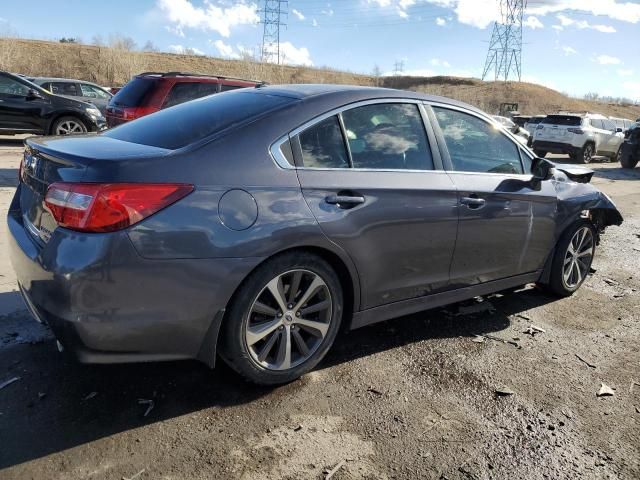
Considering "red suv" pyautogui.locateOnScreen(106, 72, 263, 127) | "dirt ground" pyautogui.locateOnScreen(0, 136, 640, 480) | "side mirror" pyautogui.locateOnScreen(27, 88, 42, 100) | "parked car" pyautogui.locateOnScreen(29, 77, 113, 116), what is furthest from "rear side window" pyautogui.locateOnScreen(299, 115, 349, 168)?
"parked car" pyautogui.locateOnScreen(29, 77, 113, 116)

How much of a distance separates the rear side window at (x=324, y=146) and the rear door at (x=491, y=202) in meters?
0.86

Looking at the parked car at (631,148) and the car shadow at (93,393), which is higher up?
the parked car at (631,148)

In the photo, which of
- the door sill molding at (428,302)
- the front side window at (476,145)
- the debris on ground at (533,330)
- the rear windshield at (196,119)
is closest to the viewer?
the rear windshield at (196,119)

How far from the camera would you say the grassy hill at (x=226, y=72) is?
52.5 meters

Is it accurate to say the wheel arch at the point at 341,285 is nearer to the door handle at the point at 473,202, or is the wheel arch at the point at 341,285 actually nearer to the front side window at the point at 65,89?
the door handle at the point at 473,202

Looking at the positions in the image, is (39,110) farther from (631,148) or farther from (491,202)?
(631,148)

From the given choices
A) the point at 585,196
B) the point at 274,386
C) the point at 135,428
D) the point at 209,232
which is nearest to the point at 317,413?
the point at 274,386

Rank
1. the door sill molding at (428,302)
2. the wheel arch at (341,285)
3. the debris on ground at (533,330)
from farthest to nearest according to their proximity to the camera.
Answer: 1. the debris on ground at (533,330)
2. the door sill molding at (428,302)
3. the wheel arch at (341,285)

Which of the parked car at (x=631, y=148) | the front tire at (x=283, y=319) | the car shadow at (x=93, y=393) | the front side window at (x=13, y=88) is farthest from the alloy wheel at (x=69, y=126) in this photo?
the parked car at (x=631, y=148)

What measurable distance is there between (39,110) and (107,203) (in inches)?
442

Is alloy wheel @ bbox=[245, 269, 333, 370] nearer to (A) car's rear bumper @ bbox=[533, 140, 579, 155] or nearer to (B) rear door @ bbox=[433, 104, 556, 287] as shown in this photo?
(B) rear door @ bbox=[433, 104, 556, 287]

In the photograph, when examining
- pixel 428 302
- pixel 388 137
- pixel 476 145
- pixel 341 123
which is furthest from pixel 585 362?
pixel 341 123

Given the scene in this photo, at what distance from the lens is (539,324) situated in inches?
171

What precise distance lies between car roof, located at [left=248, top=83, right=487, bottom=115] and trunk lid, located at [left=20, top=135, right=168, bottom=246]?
98 cm
